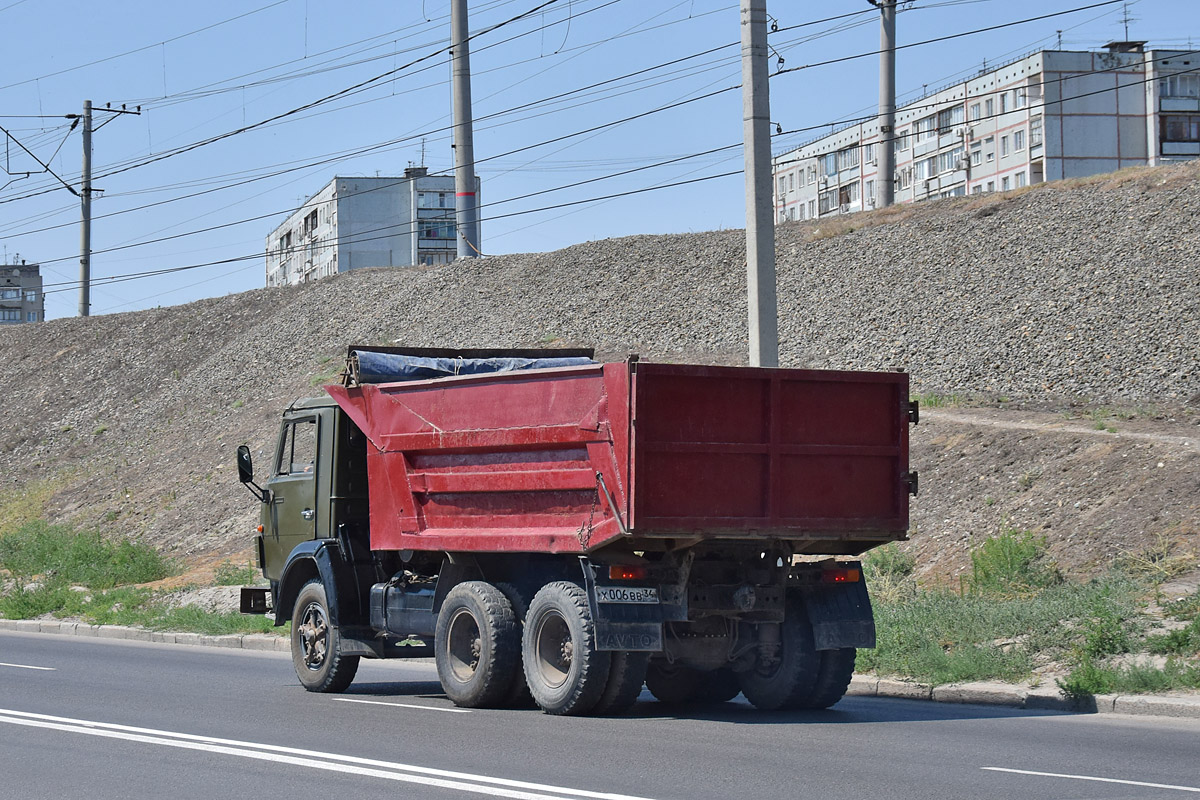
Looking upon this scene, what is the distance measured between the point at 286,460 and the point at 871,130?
324ft

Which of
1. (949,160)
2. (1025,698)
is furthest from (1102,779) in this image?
(949,160)

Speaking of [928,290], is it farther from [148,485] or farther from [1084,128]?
[1084,128]

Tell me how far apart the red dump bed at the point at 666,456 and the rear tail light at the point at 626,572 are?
238 millimetres

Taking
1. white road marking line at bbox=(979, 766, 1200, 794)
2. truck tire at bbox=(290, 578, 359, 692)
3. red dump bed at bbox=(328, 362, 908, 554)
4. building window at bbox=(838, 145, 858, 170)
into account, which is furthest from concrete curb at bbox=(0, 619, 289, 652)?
building window at bbox=(838, 145, 858, 170)

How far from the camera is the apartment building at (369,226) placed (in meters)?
122

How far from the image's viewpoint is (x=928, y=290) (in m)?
36.0

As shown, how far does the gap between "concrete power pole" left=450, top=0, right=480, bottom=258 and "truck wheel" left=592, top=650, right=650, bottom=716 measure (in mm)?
42636

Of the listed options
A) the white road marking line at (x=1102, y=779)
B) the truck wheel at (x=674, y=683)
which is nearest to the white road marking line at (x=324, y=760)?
the white road marking line at (x=1102, y=779)

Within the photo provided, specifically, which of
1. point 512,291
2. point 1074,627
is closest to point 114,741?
point 1074,627

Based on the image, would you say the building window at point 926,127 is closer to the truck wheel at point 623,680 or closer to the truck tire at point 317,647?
the truck tire at point 317,647

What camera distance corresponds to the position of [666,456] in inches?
433

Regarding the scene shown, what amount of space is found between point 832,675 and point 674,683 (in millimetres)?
1565

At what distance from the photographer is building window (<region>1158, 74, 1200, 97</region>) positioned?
91000mm

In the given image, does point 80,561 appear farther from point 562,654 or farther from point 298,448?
point 562,654
